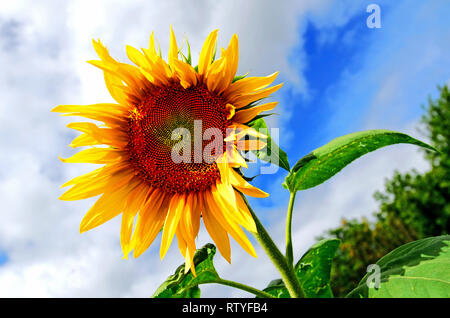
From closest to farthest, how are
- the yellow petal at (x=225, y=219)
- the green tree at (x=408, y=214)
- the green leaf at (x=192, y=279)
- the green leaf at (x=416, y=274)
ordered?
the green leaf at (x=416, y=274), the yellow petal at (x=225, y=219), the green leaf at (x=192, y=279), the green tree at (x=408, y=214)

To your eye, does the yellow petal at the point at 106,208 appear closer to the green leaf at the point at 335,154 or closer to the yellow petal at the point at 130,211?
the yellow petal at the point at 130,211

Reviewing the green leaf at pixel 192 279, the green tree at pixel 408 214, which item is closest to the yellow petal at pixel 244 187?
the green leaf at pixel 192 279

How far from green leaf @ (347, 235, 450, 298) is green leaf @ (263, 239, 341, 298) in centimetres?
51

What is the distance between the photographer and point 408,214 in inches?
1144

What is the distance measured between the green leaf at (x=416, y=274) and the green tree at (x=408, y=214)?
88.3 ft

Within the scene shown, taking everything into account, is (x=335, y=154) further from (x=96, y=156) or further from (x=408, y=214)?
(x=408, y=214)

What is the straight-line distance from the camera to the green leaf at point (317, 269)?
2.94 metres

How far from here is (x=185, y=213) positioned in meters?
2.41

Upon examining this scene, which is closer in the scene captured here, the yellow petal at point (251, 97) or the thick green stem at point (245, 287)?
the yellow petal at point (251, 97)

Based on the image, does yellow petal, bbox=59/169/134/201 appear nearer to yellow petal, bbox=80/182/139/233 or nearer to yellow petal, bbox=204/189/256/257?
yellow petal, bbox=80/182/139/233

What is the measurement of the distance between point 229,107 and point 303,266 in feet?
4.66
